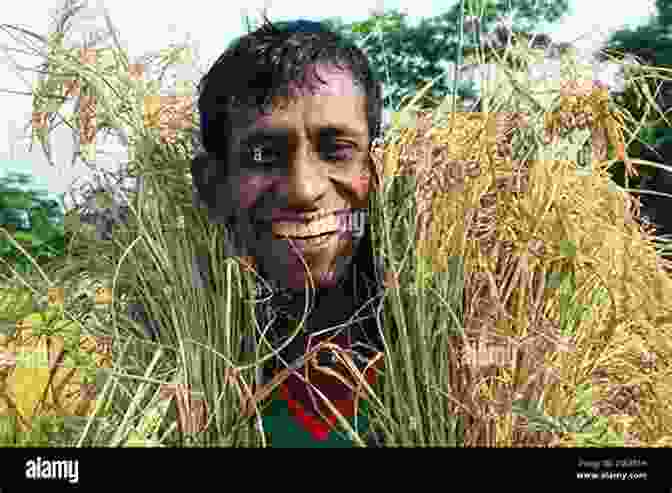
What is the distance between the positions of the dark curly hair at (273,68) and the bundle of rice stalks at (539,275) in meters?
0.12

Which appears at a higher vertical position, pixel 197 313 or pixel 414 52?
pixel 414 52

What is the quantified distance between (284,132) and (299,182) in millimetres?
81

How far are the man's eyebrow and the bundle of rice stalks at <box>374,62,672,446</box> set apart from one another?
57 mm

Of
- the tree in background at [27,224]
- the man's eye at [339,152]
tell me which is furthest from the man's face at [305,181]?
the tree in background at [27,224]

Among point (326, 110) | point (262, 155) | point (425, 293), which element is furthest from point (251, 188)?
point (425, 293)

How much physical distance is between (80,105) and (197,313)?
1.29ft

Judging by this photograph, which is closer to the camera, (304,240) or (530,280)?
(530,280)

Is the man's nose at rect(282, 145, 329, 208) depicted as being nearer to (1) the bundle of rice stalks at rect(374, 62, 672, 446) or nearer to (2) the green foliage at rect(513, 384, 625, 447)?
(1) the bundle of rice stalks at rect(374, 62, 672, 446)

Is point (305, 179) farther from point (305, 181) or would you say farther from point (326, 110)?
point (326, 110)

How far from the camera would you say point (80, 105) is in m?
1.67

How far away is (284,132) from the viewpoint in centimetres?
160
